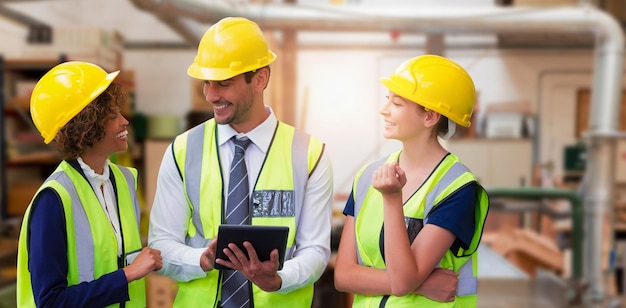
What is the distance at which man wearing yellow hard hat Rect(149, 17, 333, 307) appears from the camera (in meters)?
1.42

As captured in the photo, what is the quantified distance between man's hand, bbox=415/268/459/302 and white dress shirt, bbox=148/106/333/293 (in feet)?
0.96

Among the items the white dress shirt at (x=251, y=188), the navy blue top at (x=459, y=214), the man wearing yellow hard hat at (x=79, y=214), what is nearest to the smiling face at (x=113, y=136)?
the man wearing yellow hard hat at (x=79, y=214)

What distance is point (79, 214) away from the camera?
1.28 m

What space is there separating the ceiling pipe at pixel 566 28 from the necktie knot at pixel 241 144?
263cm

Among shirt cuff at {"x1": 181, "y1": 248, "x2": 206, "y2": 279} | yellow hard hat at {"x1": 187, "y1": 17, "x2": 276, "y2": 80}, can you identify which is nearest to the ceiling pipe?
yellow hard hat at {"x1": 187, "y1": 17, "x2": 276, "y2": 80}

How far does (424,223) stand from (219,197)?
52 cm

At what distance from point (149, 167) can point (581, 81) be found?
19.7 ft

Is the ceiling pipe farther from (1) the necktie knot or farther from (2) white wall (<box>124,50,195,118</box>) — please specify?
(2) white wall (<box>124,50,195,118</box>)

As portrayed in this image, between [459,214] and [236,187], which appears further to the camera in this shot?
[236,187]

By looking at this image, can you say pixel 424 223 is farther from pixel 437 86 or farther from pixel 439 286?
pixel 437 86

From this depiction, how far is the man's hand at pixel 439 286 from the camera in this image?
1.30m

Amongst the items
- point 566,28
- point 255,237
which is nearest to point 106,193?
point 255,237

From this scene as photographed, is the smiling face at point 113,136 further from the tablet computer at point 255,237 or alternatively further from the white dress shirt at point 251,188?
the tablet computer at point 255,237

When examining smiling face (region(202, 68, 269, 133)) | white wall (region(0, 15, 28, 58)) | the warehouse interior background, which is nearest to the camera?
smiling face (region(202, 68, 269, 133))
